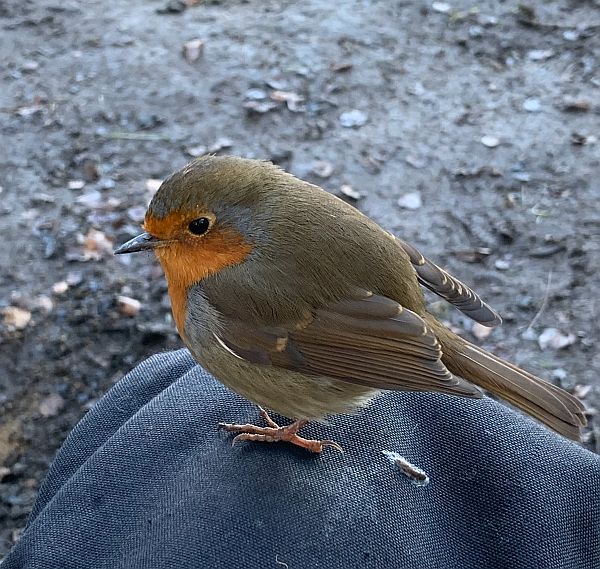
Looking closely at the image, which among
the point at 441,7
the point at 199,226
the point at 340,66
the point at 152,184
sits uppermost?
the point at 199,226

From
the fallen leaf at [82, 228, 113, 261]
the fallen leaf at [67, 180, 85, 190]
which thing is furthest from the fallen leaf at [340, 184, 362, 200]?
the fallen leaf at [67, 180, 85, 190]

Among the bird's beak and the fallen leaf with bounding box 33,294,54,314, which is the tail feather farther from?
the fallen leaf with bounding box 33,294,54,314

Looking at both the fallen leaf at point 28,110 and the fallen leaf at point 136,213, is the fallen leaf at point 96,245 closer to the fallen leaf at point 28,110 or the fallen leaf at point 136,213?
the fallen leaf at point 136,213

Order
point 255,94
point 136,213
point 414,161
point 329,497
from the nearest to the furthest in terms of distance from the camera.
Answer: point 329,497 < point 136,213 < point 414,161 < point 255,94

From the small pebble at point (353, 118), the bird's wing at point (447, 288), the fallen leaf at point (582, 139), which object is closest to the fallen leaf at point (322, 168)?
the small pebble at point (353, 118)

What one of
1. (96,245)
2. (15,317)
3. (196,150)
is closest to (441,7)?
(196,150)

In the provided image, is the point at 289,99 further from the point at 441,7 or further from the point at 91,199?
the point at 441,7

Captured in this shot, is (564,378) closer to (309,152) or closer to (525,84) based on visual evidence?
(309,152)

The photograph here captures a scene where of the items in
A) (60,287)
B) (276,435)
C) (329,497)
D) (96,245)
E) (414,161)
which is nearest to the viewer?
(329,497)

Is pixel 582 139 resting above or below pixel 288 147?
above

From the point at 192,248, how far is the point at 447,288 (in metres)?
0.76

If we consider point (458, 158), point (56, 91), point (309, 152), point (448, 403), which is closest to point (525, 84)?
point (458, 158)

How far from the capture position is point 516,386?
2.17m

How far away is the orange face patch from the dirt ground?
4.19ft
